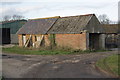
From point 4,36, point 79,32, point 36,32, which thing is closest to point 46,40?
point 36,32

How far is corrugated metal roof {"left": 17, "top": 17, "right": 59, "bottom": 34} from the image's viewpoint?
28.4 m

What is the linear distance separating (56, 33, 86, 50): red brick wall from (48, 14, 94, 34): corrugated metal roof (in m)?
0.59

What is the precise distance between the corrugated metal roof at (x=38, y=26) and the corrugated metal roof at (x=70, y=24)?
3.78ft

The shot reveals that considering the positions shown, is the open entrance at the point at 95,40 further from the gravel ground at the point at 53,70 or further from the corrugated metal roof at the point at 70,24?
the gravel ground at the point at 53,70

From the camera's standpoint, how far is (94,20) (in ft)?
80.3

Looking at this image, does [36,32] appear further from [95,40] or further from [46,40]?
[95,40]

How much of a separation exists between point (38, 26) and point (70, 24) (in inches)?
275

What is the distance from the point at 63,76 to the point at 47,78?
0.98 metres

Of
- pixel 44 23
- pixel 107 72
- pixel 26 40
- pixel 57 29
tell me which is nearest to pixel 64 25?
pixel 57 29

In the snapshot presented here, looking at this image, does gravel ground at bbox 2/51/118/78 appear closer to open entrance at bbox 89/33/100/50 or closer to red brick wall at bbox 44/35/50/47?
open entrance at bbox 89/33/100/50

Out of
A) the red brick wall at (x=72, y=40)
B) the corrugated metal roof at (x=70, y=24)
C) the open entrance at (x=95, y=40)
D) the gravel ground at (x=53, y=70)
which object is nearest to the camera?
the gravel ground at (x=53, y=70)

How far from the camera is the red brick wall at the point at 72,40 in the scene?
74.7ft

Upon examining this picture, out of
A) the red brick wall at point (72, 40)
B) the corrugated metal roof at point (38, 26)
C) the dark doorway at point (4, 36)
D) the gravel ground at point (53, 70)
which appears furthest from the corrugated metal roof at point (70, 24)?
the dark doorway at point (4, 36)

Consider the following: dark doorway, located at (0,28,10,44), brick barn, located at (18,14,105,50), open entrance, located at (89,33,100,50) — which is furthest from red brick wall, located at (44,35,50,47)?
dark doorway, located at (0,28,10,44)
